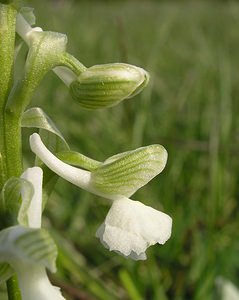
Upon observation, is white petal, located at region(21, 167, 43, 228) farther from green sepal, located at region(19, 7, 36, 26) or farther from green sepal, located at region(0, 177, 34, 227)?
green sepal, located at region(19, 7, 36, 26)

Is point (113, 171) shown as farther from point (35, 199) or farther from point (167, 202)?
point (167, 202)

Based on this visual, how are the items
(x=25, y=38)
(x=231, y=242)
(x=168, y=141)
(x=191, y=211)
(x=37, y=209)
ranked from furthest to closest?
(x=168, y=141), (x=191, y=211), (x=231, y=242), (x=25, y=38), (x=37, y=209)

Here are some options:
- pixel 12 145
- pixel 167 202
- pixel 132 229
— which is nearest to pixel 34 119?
pixel 12 145

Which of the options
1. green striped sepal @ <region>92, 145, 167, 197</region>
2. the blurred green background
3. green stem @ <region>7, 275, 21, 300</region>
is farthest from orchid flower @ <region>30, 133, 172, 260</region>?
the blurred green background

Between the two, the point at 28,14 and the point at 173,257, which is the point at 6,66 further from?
the point at 173,257

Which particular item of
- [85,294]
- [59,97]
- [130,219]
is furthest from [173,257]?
[59,97]

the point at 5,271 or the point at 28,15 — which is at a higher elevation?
the point at 28,15
